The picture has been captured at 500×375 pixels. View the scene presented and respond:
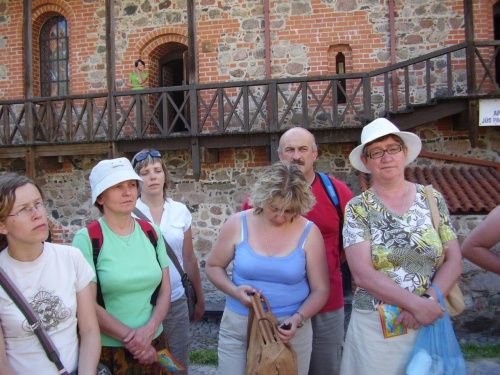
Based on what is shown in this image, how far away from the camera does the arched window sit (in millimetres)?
9633

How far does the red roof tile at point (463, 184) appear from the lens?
5828 millimetres

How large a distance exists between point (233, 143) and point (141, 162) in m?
4.78

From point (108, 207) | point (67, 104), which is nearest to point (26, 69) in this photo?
point (67, 104)

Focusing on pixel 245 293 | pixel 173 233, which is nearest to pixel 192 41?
pixel 173 233

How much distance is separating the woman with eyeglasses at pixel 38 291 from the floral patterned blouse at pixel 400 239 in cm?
128

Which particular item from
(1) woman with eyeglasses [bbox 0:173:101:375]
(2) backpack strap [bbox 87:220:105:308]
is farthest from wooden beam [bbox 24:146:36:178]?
(1) woman with eyeglasses [bbox 0:173:101:375]

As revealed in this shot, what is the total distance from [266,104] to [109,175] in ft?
20.2

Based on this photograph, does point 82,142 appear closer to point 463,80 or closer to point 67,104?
point 67,104

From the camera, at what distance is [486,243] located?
215 cm

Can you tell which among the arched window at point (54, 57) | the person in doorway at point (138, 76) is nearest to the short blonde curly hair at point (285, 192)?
the person in doorway at point (138, 76)

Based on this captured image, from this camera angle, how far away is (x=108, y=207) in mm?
2424

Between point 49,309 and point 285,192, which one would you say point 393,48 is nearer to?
point 285,192

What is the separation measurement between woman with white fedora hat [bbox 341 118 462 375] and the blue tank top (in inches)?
10.9

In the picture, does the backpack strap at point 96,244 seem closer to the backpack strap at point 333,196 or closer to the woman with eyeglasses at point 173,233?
the woman with eyeglasses at point 173,233
